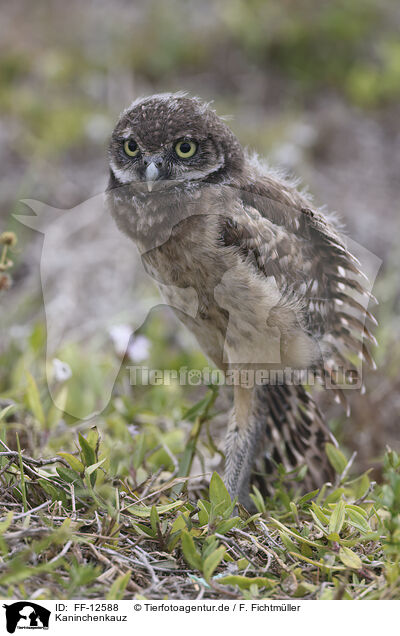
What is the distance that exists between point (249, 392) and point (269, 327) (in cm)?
45

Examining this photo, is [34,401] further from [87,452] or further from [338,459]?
[338,459]

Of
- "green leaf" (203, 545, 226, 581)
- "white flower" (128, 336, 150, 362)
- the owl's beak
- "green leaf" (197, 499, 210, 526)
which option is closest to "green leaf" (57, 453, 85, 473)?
"green leaf" (197, 499, 210, 526)

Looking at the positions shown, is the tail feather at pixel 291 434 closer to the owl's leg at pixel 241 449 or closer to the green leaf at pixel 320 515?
the owl's leg at pixel 241 449

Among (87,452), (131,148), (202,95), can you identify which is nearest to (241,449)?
(87,452)

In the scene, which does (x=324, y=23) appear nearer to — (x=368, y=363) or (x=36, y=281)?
(x=36, y=281)

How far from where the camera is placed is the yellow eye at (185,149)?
2.57 meters

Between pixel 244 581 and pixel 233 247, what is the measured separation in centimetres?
116

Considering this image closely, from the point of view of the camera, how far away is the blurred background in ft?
17.3

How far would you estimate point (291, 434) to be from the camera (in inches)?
125

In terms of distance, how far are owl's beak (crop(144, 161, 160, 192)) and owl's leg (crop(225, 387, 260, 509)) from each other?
0.98 metres

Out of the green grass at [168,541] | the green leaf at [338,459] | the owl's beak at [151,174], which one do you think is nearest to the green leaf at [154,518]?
the green grass at [168,541]

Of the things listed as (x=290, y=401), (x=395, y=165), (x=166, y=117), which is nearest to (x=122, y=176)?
(x=166, y=117)

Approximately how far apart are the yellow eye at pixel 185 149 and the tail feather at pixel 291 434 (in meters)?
1.09

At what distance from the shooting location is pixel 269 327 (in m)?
2.60
